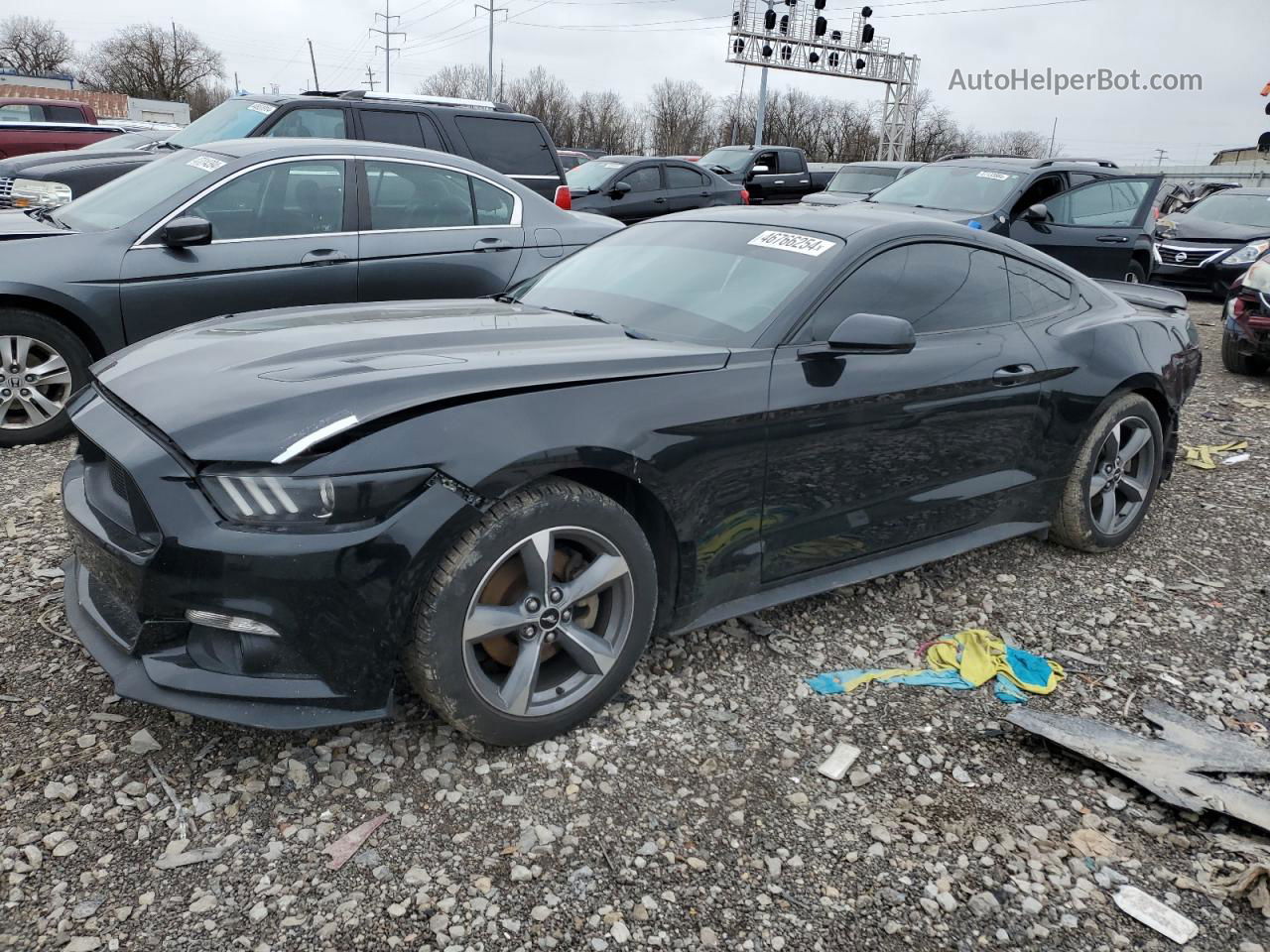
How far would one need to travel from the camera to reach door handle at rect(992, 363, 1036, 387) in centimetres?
382

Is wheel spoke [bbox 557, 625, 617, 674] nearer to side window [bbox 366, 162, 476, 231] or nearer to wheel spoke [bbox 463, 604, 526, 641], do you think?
wheel spoke [bbox 463, 604, 526, 641]

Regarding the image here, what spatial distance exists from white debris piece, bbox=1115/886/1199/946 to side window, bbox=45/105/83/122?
21.4 m

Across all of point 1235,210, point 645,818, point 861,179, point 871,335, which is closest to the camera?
point 645,818

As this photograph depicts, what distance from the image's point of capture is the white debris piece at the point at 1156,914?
7.55 feet

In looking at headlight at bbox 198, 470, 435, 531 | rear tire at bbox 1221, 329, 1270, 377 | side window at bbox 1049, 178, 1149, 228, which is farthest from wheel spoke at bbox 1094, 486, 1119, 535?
side window at bbox 1049, 178, 1149, 228

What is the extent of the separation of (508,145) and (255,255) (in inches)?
157

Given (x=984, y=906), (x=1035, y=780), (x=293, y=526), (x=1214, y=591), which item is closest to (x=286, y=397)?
(x=293, y=526)

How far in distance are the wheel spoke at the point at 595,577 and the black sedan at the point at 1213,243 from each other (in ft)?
42.0

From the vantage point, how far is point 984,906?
236 cm

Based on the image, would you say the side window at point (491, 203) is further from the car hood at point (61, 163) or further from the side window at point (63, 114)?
the side window at point (63, 114)

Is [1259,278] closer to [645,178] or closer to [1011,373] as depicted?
[1011,373]

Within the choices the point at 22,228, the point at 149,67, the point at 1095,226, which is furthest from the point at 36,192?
the point at 149,67

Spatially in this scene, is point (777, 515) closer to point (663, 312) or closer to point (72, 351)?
point (663, 312)

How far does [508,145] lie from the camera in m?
8.89
